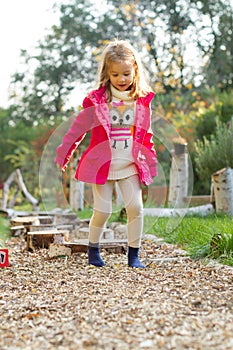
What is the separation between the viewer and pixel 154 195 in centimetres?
700

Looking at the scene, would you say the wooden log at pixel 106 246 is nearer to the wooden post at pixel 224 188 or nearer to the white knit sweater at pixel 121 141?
the white knit sweater at pixel 121 141

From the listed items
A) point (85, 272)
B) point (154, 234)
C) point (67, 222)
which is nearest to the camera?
point (85, 272)

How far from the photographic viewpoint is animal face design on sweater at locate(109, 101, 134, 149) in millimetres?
3373

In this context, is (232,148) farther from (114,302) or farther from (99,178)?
(114,302)

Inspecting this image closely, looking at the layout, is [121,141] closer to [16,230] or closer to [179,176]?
[16,230]

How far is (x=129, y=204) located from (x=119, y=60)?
926 mm

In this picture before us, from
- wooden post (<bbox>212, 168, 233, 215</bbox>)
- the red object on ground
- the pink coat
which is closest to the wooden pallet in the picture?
the red object on ground

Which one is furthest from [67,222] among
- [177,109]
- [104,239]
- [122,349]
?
[177,109]

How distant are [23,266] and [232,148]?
11.5 feet

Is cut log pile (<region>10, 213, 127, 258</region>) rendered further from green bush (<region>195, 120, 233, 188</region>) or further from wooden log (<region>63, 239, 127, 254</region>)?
green bush (<region>195, 120, 233, 188</region>)

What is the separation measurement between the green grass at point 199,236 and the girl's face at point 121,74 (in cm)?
116

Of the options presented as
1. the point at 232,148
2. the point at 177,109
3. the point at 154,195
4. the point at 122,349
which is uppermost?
the point at 177,109

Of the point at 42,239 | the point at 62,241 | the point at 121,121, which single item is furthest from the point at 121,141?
the point at 42,239

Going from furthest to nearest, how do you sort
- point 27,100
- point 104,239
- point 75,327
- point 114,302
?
point 27,100 → point 104,239 → point 114,302 → point 75,327
